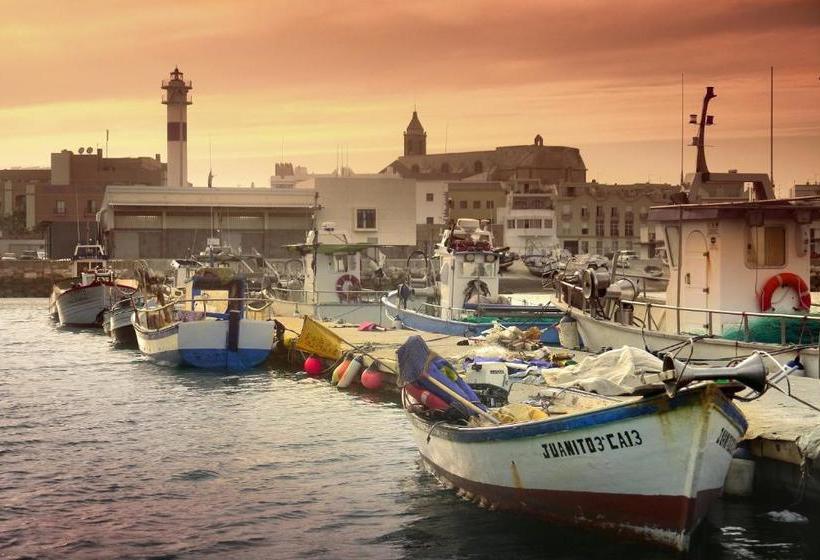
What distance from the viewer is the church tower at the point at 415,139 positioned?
616ft

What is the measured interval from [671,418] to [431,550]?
364 centimetres

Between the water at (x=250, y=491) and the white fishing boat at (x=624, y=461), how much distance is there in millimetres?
392

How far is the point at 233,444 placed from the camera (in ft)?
71.3

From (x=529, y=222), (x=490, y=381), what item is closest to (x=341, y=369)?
(x=490, y=381)

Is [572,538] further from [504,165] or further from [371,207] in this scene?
[504,165]

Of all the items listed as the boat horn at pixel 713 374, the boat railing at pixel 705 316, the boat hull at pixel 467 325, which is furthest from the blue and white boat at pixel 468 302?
the boat horn at pixel 713 374

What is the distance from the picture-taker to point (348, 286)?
1694 inches

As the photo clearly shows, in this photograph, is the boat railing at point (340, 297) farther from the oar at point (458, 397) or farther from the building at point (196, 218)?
the building at point (196, 218)

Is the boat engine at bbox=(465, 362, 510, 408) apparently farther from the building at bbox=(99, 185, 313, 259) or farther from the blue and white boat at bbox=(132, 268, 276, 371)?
the building at bbox=(99, 185, 313, 259)

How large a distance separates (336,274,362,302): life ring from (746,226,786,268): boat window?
21.1 metres

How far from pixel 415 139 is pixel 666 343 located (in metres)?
168

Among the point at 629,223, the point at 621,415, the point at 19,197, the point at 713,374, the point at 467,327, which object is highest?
the point at 19,197

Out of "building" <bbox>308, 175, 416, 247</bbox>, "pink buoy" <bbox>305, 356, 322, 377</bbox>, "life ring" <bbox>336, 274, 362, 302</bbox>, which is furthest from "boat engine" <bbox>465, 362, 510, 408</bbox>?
"building" <bbox>308, 175, 416, 247</bbox>

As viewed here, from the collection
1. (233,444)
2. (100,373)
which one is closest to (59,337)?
(100,373)
